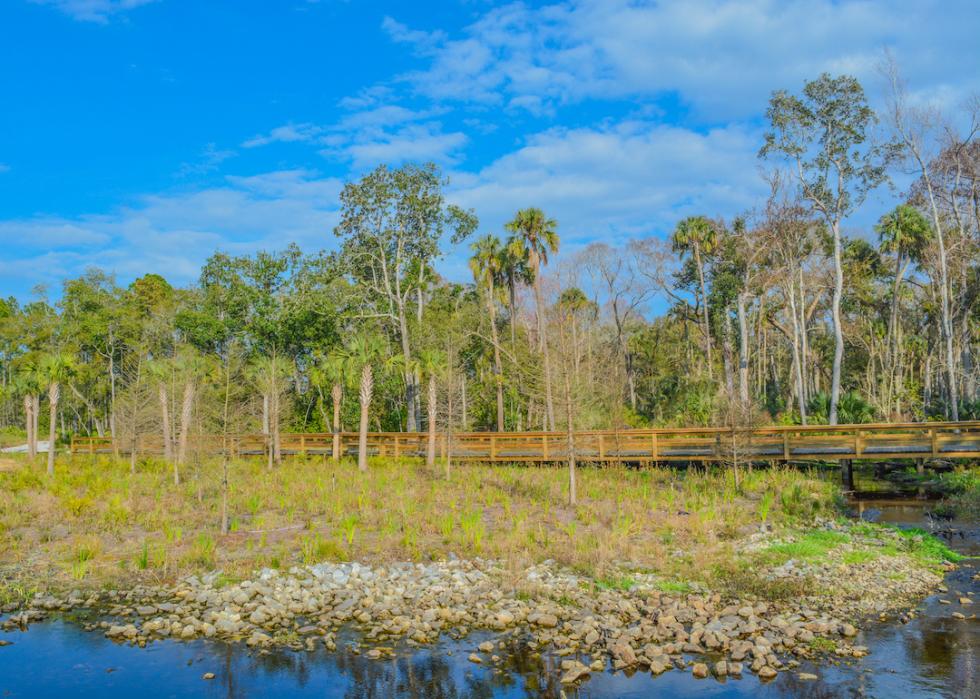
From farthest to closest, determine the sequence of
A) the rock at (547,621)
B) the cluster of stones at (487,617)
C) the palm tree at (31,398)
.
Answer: the palm tree at (31,398)
the rock at (547,621)
the cluster of stones at (487,617)

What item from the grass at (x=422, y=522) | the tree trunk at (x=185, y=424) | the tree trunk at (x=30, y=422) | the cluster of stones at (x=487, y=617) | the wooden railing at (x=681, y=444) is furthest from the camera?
the tree trunk at (x=30, y=422)

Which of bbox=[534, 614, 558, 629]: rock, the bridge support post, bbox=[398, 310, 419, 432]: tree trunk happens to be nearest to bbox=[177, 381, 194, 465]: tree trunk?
bbox=[398, 310, 419, 432]: tree trunk

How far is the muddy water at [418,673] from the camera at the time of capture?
357 inches

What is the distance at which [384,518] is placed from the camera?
745 inches

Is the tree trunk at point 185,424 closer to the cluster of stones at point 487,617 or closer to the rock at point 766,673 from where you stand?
the cluster of stones at point 487,617

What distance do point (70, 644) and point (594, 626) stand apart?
7.78 meters

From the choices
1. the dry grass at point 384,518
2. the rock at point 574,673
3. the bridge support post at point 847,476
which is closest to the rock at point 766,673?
the rock at point 574,673

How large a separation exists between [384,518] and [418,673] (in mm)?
9400

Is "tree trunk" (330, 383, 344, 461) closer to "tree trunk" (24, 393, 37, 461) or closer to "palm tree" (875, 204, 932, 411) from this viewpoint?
Answer: "tree trunk" (24, 393, 37, 461)

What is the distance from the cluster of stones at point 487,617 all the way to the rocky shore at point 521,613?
2 centimetres

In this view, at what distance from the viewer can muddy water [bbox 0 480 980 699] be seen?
9.08m

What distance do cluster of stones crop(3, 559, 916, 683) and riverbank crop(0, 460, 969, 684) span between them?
35 millimetres

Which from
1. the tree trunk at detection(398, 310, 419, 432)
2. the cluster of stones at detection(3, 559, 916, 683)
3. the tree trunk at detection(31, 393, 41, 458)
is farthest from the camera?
the tree trunk at detection(398, 310, 419, 432)

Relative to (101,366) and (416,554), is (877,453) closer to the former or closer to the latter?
(416,554)
